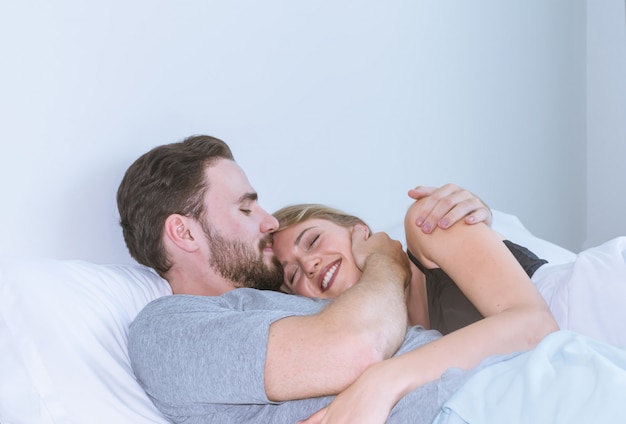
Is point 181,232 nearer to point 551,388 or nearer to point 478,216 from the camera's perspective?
point 478,216

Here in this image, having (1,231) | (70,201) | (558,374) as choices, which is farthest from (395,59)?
(558,374)

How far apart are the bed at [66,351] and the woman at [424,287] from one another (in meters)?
0.13

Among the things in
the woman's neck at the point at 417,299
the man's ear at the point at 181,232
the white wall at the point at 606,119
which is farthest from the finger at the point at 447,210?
the white wall at the point at 606,119

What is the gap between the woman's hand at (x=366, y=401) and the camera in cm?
122

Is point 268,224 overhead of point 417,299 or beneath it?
overhead

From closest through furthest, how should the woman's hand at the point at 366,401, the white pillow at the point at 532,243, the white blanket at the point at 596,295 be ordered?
1. the woman's hand at the point at 366,401
2. the white blanket at the point at 596,295
3. the white pillow at the point at 532,243

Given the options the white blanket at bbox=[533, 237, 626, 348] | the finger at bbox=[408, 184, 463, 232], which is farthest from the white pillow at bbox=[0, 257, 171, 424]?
the white blanket at bbox=[533, 237, 626, 348]

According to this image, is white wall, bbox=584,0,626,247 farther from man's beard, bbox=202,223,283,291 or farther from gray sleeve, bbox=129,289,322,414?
gray sleeve, bbox=129,289,322,414

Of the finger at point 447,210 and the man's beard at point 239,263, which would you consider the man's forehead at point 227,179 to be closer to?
the man's beard at point 239,263

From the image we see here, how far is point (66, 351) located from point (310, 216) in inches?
27.4

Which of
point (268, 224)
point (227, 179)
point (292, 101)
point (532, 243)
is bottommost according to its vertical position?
point (532, 243)

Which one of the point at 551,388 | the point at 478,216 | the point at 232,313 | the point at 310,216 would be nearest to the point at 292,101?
the point at 310,216

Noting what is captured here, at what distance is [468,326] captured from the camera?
4.54 ft

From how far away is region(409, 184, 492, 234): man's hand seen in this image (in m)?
1.54
